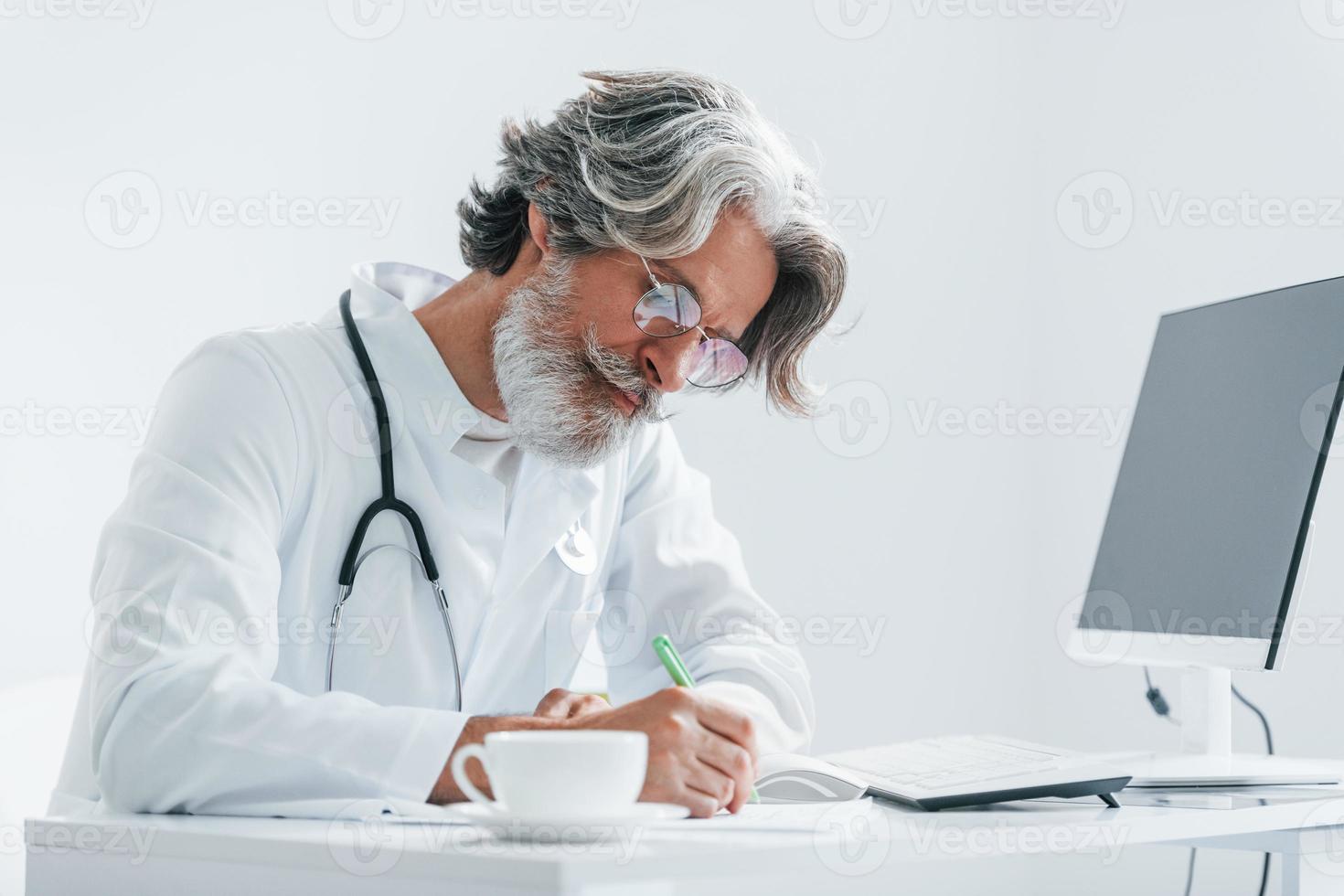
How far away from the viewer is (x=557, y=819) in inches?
30.8

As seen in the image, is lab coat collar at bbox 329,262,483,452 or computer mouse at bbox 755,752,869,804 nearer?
computer mouse at bbox 755,752,869,804

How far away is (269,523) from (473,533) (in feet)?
0.92

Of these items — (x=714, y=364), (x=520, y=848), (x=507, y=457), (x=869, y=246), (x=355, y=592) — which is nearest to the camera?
(x=520, y=848)

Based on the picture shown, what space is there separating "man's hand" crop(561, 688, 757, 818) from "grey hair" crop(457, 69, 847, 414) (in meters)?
0.61

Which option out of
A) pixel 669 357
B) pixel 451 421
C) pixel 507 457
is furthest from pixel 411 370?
pixel 669 357

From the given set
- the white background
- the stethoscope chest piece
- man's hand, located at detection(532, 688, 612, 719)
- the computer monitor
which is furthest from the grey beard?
the computer monitor

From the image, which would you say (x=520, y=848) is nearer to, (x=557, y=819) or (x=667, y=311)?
(x=557, y=819)

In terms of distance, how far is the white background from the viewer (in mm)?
2148

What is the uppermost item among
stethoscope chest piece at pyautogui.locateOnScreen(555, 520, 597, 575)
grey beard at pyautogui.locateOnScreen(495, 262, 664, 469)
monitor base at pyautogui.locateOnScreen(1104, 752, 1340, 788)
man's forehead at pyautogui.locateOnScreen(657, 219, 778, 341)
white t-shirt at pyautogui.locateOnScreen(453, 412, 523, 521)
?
man's forehead at pyautogui.locateOnScreen(657, 219, 778, 341)

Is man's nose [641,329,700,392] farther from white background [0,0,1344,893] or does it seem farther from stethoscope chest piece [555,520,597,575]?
white background [0,0,1344,893]

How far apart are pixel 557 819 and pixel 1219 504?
1.00 metres

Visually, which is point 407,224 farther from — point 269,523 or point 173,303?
point 269,523

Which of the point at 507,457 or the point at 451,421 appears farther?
the point at 507,457

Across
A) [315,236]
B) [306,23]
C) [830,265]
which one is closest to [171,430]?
[830,265]
